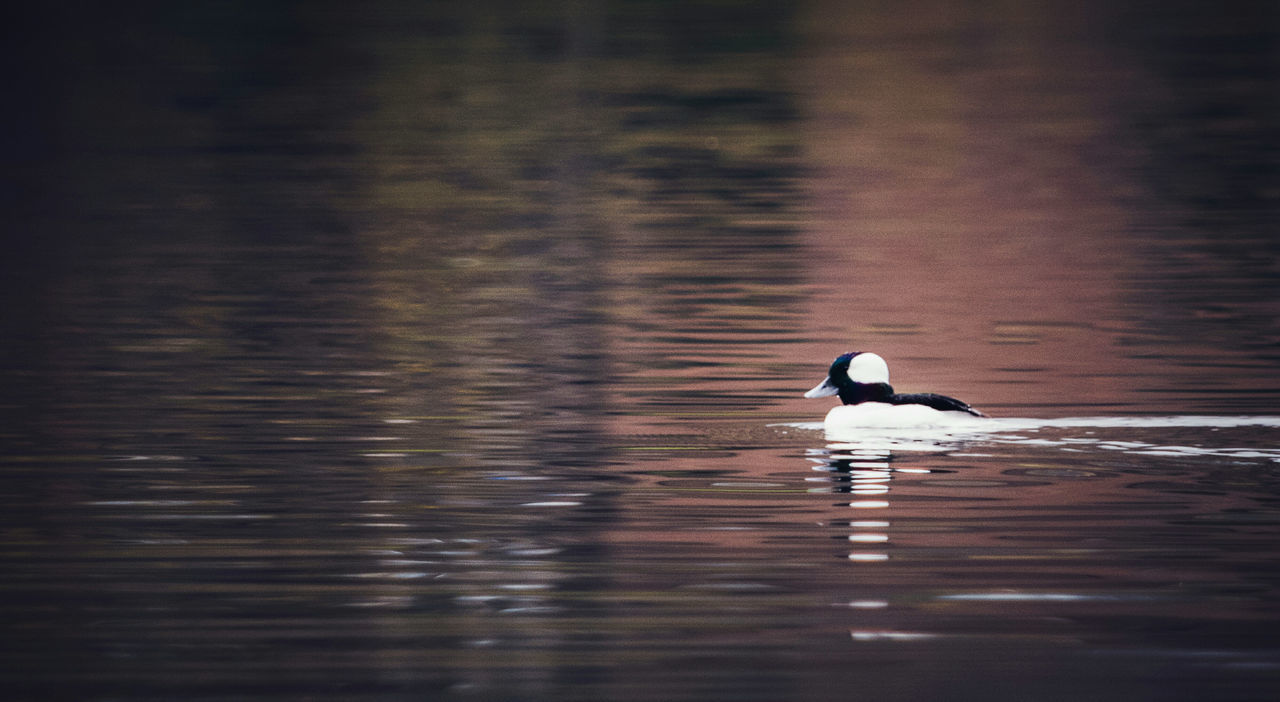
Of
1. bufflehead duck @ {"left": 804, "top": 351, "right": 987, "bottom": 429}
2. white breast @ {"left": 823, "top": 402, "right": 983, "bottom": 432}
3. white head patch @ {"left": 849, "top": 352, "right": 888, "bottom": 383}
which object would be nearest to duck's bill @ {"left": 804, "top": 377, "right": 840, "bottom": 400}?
bufflehead duck @ {"left": 804, "top": 351, "right": 987, "bottom": 429}

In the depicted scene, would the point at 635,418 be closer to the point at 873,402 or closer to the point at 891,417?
the point at 873,402

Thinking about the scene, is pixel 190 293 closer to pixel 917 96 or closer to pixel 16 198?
pixel 16 198

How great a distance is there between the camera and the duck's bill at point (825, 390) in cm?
1496

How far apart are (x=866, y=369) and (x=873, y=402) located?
432 millimetres

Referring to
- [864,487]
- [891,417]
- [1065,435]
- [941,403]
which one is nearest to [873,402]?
[891,417]

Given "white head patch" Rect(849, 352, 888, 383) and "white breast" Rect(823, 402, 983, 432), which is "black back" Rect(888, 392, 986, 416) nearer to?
"white breast" Rect(823, 402, 983, 432)

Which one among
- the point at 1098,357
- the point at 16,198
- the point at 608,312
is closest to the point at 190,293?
the point at 608,312

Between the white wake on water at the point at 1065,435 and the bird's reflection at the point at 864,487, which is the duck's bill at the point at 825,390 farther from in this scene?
the bird's reflection at the point at 864,487

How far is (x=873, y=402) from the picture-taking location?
1447cm

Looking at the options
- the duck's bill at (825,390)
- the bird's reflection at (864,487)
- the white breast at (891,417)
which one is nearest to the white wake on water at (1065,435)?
the white breast at (891,417)

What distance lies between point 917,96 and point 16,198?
23.9 meters

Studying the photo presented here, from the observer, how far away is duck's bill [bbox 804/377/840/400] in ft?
49.1

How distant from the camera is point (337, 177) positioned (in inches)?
1462

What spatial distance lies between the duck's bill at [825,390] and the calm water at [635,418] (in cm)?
22
